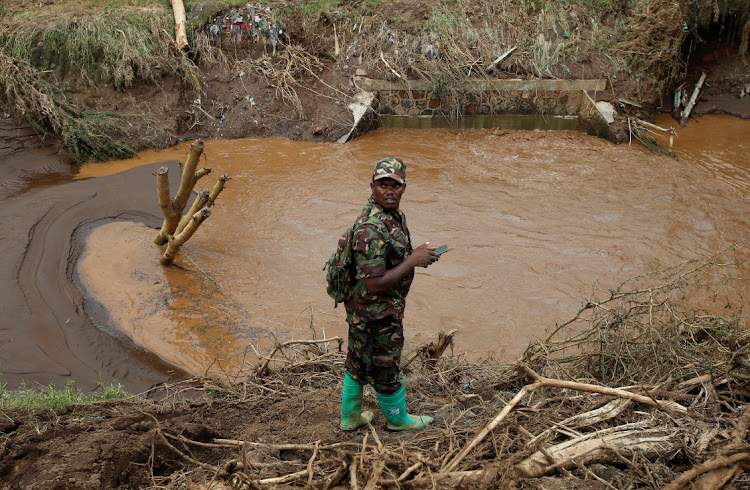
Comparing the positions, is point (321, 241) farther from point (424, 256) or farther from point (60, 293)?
point (424, 256)

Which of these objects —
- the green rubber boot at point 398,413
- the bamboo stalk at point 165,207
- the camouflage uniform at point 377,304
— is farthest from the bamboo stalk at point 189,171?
the green rubber boot at point 398,413

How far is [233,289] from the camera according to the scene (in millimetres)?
6203

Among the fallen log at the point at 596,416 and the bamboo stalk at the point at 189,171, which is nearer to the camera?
the fallen log at the point at 596,416

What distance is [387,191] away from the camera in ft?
9.54

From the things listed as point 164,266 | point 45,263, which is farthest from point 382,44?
point 45,263

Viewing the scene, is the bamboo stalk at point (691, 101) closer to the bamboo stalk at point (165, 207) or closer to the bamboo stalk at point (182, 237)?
the bamboo stalk at point (182, 237)

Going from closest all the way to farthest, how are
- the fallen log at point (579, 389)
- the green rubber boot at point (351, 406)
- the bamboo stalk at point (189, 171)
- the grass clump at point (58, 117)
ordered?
the fallen log at point (579, 389)
the green rubber boot at point (351, 406)
the bamboo stalk at point (189, 171)
the grass clump at point (58, 117)

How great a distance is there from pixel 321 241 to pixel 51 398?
141 inches

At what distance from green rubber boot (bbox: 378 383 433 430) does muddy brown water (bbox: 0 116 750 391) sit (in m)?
1.26

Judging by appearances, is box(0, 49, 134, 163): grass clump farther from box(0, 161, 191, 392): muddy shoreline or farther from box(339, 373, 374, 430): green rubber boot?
box(339, 373, 374, 430): green rubber boot

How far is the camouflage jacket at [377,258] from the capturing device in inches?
112

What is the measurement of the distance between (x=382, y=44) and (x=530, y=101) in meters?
2.72

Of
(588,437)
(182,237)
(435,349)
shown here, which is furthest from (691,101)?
(588,437)

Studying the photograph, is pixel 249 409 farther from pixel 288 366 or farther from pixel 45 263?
pixel 45 263
